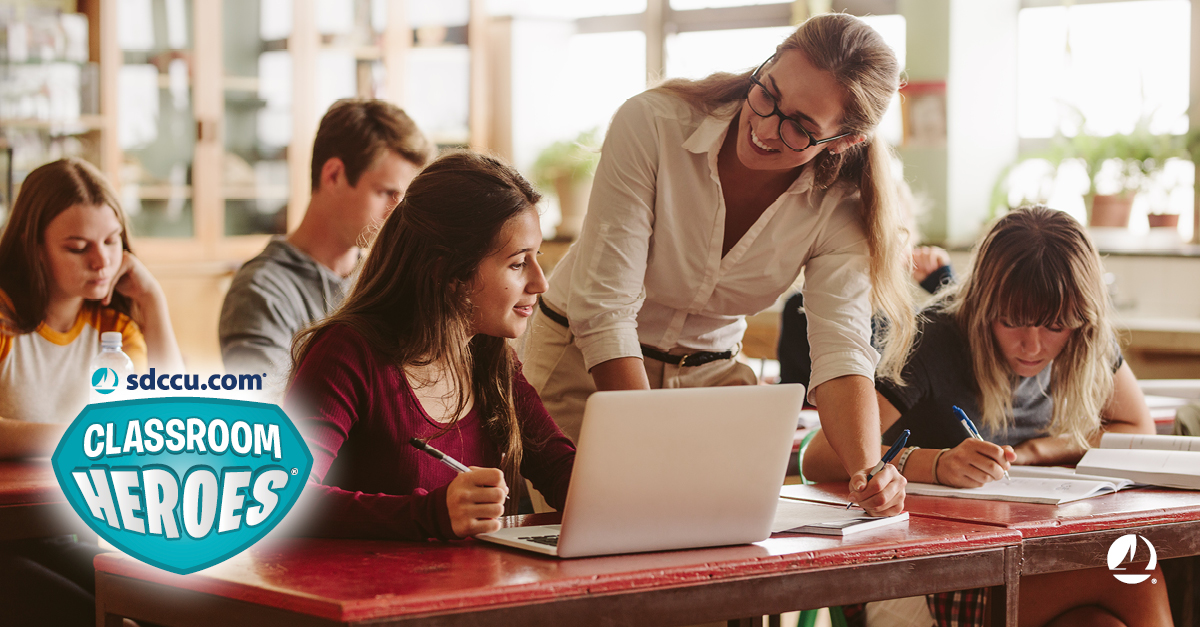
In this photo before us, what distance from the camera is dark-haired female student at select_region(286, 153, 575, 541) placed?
1.46m

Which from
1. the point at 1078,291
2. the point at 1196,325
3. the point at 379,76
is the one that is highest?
the point at 379,76

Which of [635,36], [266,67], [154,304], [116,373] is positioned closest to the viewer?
[116,373]

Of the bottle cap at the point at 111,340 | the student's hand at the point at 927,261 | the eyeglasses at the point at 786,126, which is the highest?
the eyeglasses at the point at 786,126

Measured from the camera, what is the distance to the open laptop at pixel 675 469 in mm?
1171

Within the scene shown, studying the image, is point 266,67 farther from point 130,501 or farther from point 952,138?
point 130,501

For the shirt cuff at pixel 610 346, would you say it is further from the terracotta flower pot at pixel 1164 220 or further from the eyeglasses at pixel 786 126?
the terracotta flower pot at pixel 1164 220

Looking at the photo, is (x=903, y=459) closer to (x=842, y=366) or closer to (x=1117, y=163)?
(x=842, y=366)

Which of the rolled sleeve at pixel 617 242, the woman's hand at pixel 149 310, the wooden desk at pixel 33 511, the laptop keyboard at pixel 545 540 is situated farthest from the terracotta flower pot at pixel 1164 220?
the wooden desk at pixel 33 511

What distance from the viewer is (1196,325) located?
379 centimetres

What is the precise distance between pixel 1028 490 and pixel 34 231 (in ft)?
5.89

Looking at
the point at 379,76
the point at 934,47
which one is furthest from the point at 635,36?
the point at 934,47

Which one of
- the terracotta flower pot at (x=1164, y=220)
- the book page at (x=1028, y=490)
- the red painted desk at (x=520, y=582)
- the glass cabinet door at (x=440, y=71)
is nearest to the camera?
the red painted desk at (x=520, y=582)

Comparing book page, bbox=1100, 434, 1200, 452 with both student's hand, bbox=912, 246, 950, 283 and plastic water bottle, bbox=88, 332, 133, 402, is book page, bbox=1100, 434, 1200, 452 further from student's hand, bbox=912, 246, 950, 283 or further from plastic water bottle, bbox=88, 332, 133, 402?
plastic water bottle, bbox=88, 332, 133, 402

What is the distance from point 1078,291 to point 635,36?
12.9 feet
